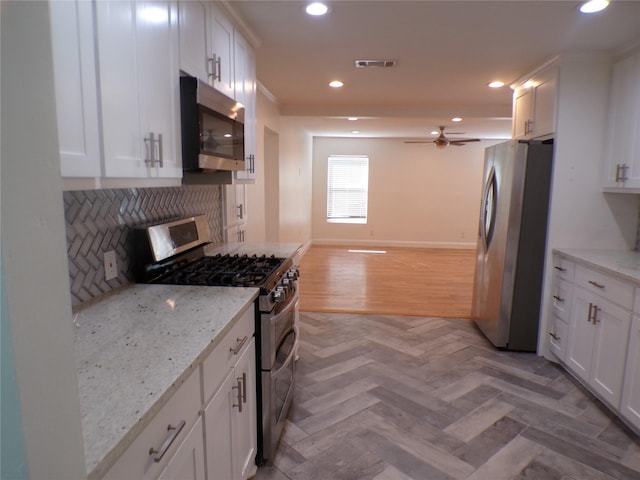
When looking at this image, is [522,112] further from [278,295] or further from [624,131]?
[278,295]

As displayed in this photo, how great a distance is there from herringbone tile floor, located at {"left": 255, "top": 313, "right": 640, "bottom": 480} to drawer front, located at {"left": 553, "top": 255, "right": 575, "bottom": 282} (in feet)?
2.43

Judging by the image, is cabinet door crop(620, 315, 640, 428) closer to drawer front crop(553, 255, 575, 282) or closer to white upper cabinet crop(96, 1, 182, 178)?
drawer front crop(553, 255, 575, 282)

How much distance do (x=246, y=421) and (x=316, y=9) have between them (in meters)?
2.25

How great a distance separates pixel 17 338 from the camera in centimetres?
42

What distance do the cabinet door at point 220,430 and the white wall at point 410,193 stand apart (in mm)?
7520

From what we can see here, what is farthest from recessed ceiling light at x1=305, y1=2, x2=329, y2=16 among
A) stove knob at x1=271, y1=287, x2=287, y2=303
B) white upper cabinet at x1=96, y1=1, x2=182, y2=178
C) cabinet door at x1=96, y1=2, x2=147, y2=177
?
stove knob at x1=271, y1=287, x2=287, y2=303

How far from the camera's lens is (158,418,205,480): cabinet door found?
105 centimetres

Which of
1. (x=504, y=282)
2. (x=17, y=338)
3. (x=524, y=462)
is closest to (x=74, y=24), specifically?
(x=17, y=338)

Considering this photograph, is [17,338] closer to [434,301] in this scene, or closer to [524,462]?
[524,462]

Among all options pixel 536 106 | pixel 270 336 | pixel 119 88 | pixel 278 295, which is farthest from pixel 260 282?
pixel 536 106

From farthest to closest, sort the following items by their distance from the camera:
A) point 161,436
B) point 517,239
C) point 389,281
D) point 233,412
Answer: point 389,281 → point 517,239 → point 233,412 → point 161,436

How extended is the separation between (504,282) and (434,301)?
153cm

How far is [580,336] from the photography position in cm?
282

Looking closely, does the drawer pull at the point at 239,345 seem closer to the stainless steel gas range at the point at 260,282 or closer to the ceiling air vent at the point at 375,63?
the stainless steel gas range at the point at 260,282
